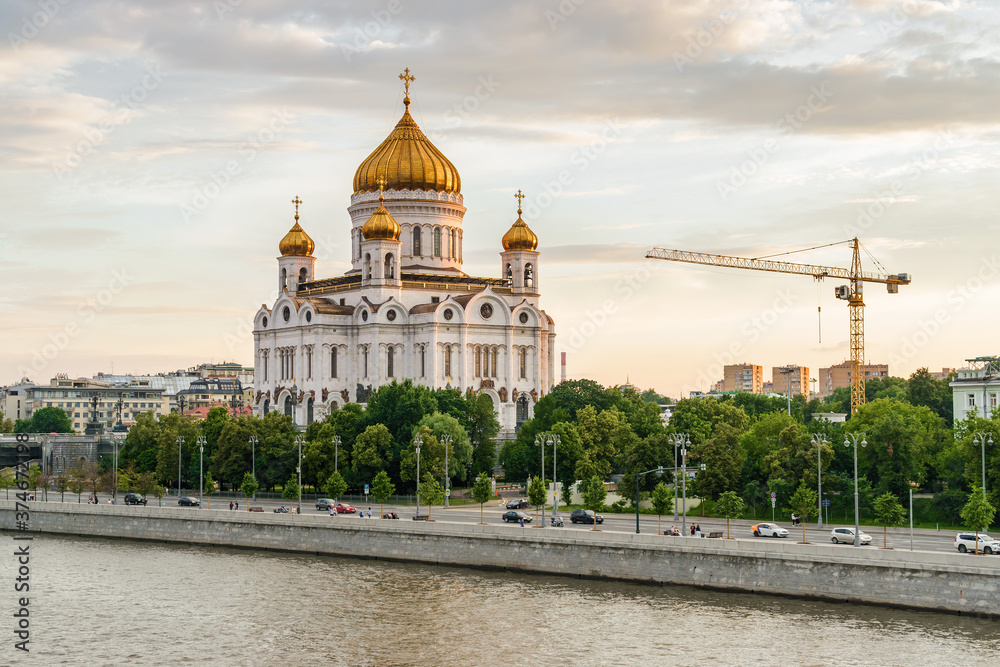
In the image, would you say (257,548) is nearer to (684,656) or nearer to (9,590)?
(9,590)

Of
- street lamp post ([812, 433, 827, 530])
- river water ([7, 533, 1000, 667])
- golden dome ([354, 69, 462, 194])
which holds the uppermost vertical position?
golden dome ([354, 69, 462, 194])

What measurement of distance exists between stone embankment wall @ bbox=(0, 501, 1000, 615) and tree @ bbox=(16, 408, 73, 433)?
68.2 meters

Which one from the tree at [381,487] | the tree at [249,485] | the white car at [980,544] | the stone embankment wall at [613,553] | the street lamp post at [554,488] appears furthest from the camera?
the tree at [249,485]

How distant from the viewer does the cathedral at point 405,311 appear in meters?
90.2

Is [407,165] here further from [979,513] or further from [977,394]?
[979,513]

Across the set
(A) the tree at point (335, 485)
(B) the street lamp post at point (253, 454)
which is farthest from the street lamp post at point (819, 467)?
(B) the street lamp post at point (253, 454)

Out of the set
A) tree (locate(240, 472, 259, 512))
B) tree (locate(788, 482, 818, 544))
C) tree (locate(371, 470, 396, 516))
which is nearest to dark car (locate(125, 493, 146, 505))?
tree (locate(240, 472, 259, 512))

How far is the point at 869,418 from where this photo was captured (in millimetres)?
71438

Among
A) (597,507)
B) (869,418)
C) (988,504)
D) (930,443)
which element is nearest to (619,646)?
(988,504)

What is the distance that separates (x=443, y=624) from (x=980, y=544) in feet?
61.6

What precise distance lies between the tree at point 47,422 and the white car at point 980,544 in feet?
344

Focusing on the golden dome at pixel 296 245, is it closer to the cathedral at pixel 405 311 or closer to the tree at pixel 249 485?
the cathedral at pixel 405 311

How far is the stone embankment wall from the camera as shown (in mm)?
42281

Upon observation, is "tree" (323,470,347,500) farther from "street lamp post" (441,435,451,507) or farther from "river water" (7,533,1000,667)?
"river water" (7,533,1000,667)
